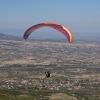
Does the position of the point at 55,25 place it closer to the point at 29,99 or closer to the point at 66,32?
the point at 66,32

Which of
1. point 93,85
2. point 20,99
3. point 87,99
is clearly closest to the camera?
point 20,99

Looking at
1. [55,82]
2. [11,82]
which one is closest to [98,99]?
[55,82]

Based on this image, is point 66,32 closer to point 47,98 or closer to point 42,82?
point 47,98

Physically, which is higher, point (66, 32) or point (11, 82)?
point (66, 32)

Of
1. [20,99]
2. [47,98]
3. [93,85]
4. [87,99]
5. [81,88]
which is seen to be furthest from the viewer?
[93,85]

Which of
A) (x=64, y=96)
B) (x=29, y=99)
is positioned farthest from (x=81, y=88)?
(x=29, y=99)

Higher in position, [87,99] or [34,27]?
[34,27]

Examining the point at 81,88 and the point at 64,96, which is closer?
the point at 64,96

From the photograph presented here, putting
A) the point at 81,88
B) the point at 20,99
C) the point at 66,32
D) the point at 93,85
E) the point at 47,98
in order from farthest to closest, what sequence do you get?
the point at 93,85 < the point at 81,88 < the point at 47,98 < the point at 20,99 < the point at 66,32

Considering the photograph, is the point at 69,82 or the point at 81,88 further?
the point at 69,82
